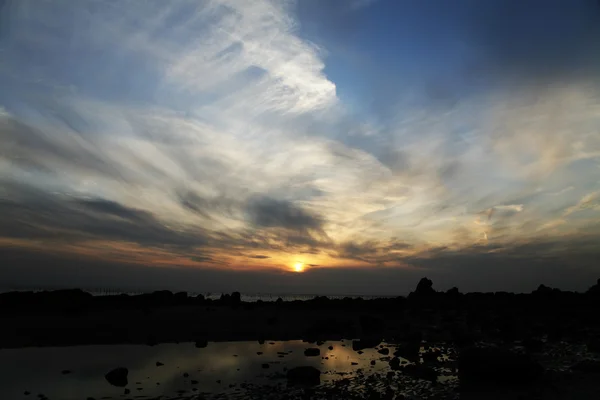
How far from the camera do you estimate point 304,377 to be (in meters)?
17.2

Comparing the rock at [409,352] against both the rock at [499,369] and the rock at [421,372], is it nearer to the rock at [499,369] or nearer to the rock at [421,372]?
the rock at [421,372]

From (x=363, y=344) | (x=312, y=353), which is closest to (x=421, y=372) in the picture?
(x=312, y=353)

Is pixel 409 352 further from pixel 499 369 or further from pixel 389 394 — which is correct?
pixel 389 394

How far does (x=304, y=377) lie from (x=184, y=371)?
21.1 feet

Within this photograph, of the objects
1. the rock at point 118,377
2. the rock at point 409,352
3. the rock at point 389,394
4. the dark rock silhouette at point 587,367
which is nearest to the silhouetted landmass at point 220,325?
the rock at point 409,352

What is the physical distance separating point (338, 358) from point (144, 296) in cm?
3788

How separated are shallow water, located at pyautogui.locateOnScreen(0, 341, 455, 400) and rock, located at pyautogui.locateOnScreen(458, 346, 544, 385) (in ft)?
4.00

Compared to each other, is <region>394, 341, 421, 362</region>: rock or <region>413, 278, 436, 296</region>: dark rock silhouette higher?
<region>413, 278, 436, 296</region>: dark rock silhouette

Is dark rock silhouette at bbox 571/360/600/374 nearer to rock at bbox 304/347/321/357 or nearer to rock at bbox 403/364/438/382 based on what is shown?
rock at bbox 403/364/438/382

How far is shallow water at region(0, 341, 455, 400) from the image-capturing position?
15.4 meters

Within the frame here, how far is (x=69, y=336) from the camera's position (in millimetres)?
28844

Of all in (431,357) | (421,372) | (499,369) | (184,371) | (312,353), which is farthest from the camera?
(312,353)

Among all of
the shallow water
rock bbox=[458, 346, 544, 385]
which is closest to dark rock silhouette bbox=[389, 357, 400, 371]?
the shallow water

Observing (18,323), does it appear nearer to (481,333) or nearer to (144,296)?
(144,296)
